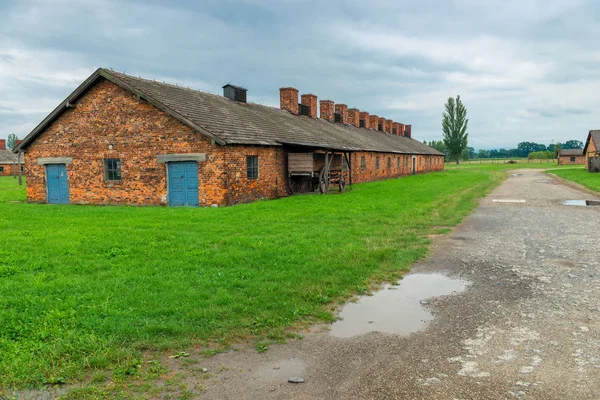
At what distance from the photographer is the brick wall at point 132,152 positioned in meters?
17.2

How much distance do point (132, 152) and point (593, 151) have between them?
50736 millimetres

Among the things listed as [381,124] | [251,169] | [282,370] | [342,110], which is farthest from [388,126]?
[282,370]

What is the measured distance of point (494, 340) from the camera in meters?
4.39

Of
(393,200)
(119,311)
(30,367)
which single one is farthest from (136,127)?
(30,367)

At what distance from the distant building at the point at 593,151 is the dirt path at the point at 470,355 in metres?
40.7

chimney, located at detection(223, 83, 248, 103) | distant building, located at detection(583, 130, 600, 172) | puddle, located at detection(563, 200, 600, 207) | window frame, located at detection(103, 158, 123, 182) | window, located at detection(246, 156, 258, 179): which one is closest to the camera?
puddle, located at detection(563, 200, 600, 207)

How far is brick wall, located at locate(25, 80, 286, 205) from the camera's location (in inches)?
675

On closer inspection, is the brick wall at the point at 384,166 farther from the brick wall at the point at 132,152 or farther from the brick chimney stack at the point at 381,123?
→ the brick wall at the point at 132,152

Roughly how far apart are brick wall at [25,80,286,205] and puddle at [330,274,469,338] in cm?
1151

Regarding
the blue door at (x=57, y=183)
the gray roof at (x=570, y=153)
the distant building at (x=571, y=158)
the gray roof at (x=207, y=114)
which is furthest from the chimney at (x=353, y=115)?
the gray roof at (x=570, y=153)

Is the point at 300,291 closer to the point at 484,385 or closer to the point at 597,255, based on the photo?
the point at 484,385

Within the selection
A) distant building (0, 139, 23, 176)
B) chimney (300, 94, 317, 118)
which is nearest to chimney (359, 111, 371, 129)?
chimney (300, 94, 317, 118)

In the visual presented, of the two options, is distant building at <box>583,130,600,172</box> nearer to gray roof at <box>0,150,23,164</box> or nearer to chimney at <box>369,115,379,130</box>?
chimney at <box>369,115,379,130</box>

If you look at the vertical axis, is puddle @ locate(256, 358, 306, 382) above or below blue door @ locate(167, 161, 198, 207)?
below
